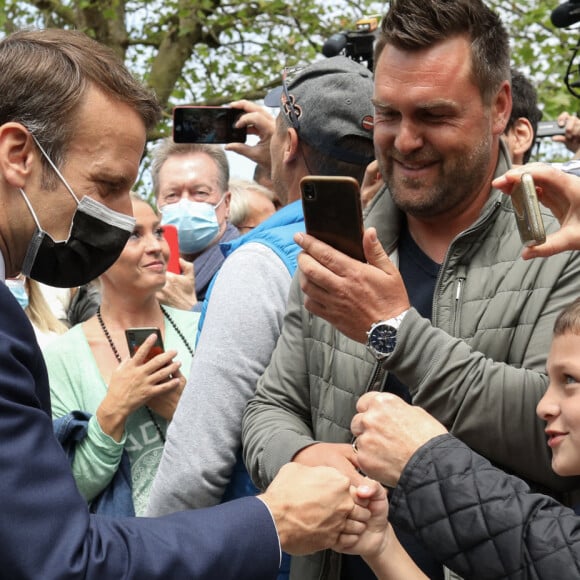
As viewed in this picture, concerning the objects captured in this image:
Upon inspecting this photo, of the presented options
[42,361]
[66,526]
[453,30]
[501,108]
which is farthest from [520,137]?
[66,526]

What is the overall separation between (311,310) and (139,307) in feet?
6.31

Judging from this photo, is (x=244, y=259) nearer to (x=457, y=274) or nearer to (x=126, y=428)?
(x=457, y=274)

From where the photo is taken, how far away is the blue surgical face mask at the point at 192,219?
19.4 ft

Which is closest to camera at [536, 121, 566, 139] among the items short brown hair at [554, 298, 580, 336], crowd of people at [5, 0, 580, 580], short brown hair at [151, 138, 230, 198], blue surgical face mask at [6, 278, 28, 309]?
short brown hair at [151, 138, 230, 198]

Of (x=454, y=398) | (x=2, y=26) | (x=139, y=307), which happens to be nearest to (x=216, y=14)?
(x=2, y=26)

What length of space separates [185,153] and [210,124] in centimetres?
173

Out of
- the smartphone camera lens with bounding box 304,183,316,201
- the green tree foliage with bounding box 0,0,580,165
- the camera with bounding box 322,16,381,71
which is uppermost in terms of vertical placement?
the smartphone camera lens with bounding box 304,183,316,201

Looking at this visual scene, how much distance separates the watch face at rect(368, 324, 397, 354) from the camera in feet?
8.25

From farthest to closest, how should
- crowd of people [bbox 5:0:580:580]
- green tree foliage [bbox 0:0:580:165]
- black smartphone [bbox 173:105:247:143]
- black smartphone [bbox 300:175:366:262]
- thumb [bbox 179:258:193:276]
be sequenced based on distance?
1. green tree foliage [bbox 0:0:580:165]
2. thumb [bbox 179:258:193:276]
3. black smartphone [bbox 173:105:247:143]
4. black smartphone [bbox 300:175:366:262]
5. crowd of people [bbox 5:0:580:580]

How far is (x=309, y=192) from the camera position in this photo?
258 cm

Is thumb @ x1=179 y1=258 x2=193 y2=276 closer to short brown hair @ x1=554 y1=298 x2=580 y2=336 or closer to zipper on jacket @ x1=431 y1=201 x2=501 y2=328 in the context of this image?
zipper on jacket @ x1=431 y1=201 x2=501 y2=328

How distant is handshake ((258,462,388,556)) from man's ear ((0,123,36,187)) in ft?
3.17

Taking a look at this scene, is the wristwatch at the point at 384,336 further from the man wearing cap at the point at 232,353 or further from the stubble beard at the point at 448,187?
the man wearing cap at the point at 232,353

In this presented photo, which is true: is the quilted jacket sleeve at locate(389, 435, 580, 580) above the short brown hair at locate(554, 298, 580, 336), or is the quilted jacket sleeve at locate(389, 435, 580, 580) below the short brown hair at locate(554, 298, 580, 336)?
below
